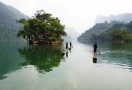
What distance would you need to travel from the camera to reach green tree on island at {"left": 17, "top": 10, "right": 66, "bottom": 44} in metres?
84.5

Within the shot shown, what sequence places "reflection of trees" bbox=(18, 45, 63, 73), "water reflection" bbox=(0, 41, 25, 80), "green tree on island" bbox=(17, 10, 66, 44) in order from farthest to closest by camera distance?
1. "green tree on island" bbox=(17, 10, 66, 44)
2. "reflection of trees" bbox=(18, 45, 63, 73)
3. "water reflection" bbox=(0, 41, 25, 80)

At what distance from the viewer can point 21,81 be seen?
532 inches

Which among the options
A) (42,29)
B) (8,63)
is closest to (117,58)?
(8,63)

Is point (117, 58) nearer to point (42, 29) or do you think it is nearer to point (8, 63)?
point (8, 63)

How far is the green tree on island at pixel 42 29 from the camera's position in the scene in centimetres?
8450

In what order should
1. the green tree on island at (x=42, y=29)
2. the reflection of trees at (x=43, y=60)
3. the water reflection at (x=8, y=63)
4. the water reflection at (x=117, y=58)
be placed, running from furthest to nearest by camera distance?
1. the green tree on island at (x=42, y=29)
2. the water reflection at (x=117, y=58)
3. the reflection of trees at (x=43, y=60)
4. the water reflection at (x=8, y=63)

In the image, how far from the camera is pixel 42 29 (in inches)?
3366

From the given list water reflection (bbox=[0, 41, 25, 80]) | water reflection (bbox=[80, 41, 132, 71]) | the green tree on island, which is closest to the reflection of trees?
water reflection (bbox=[0, 41, 25, 80])

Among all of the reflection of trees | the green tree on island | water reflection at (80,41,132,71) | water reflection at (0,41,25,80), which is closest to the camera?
water reflection at (0,41,25,80)

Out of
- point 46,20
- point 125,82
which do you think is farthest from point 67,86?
point 46,20

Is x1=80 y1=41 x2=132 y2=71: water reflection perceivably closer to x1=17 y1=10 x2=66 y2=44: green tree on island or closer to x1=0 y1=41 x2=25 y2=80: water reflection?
x1=0 y1=41 x2=25 y2=80: water reflection

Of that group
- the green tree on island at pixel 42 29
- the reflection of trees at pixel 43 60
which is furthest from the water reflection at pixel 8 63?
the green tree on island at pixel 42 29

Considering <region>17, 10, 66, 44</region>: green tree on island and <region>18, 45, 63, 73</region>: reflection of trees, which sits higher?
<region>17, 10, 66, 44</region>: green tree on island

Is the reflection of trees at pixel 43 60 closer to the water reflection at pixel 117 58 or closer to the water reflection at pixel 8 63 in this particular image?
the water reflection at pixel 8 63
